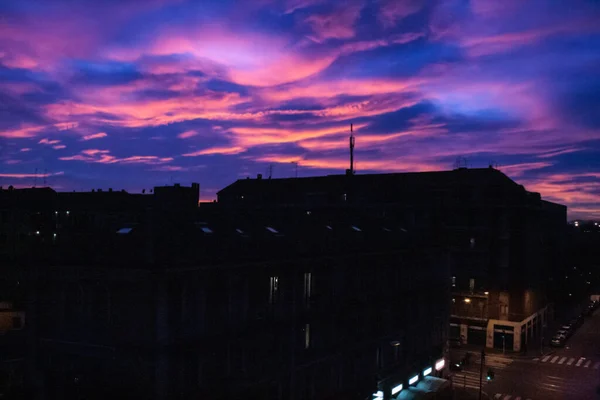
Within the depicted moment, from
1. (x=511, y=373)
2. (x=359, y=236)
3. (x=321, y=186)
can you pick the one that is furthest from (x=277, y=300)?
(x=321, y=186)

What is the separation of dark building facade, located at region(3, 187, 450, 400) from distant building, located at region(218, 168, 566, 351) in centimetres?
2627

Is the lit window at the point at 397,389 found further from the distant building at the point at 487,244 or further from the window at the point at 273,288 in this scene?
the distant building at the point at 487,244

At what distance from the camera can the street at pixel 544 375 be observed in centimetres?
5059

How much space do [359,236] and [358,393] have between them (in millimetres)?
11767

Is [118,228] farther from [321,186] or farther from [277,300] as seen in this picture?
[321,186]

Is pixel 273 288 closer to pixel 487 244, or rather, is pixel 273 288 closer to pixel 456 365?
pixel 456 365

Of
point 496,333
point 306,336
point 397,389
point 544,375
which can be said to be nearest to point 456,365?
point 544,375

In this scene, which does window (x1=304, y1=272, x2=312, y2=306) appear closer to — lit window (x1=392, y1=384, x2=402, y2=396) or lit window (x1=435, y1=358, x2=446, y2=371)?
lit window (x1=392, y1=384, x2=402, y2=396)

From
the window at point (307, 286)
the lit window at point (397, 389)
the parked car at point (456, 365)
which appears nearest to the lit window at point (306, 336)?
the window at point (307, 286)

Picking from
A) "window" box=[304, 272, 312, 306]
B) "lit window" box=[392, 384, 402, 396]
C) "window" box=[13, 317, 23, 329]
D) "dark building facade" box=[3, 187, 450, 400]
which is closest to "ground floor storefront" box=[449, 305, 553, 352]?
"lit window" box=[392, 384, 402, 396]

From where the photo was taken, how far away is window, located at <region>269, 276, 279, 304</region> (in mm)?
35219

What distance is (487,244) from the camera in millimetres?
73000

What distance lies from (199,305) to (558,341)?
5848cm

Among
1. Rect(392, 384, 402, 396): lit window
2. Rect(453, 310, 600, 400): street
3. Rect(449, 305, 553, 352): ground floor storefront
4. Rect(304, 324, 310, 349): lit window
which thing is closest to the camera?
Rect(304, 324, 310, 349): lit window
